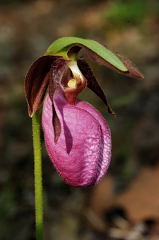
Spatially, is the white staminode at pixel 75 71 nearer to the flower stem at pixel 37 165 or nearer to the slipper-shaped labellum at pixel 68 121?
the slipper-shaped labellum at pixel 68 121

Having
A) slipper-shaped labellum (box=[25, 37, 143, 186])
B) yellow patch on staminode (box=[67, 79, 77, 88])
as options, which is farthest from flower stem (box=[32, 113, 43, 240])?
yellow patch on staminode (box=[67, 79, 77, 88])

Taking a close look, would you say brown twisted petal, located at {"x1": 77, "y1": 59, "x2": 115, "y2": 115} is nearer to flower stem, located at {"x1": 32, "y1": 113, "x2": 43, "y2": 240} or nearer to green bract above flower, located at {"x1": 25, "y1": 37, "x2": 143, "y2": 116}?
green bract above flower, located at {"x1": 25, "y1": 37, "x2": 143, "y2": 116}

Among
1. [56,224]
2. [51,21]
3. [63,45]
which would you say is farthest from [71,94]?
[51,21]

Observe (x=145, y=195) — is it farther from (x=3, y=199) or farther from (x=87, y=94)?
(x=87, y=94)

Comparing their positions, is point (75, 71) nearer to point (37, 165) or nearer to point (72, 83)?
point (72, 83)

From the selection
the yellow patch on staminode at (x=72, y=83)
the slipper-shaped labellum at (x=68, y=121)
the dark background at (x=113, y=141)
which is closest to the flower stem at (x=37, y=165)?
the slipper-shaped labellum at (x=68, y=121)

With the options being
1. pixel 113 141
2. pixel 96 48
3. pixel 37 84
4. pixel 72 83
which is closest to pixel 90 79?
pixel 72 83

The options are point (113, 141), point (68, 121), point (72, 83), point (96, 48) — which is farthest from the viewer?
point (113, 141)
